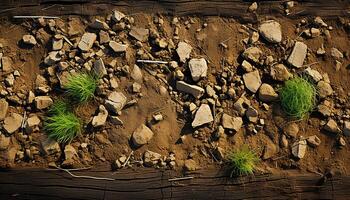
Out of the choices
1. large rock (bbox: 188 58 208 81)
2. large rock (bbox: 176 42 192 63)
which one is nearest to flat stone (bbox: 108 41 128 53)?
large rock (bbox: 176 42 192 63)

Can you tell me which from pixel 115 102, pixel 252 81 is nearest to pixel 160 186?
pixel 115 102

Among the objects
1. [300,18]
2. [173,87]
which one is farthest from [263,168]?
[300,18]

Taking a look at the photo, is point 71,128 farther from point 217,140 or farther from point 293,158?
point 293,158

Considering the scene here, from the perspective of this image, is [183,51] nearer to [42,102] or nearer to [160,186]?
[160,186]

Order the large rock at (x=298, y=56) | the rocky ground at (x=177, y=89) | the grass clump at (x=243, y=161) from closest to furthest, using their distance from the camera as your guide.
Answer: the grass clump at (x=243, y=161) < the rocky ground at (x=177, y=89) < the large rock at (x=298, y=56)

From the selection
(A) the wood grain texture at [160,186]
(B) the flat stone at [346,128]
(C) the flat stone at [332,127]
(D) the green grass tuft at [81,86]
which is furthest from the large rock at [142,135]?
(B) the flat stone at [346,128]

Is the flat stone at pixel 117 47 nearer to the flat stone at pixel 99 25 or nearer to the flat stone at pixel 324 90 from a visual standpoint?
the flat stone at pixel 99 25

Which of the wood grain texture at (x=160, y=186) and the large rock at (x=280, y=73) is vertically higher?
the large rock at (x=280, y=73)
